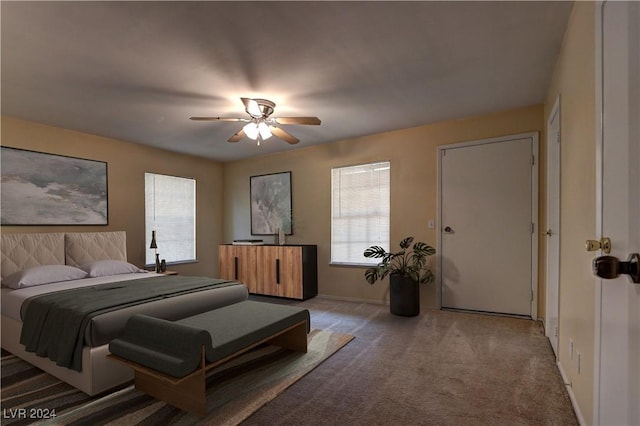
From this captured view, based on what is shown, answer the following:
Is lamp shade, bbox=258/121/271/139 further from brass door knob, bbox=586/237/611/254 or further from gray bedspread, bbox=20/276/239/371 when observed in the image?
brass door knob, bbox=586/237/611/254

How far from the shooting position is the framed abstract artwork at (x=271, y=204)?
17.5 feet

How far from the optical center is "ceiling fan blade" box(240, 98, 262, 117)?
107 inches

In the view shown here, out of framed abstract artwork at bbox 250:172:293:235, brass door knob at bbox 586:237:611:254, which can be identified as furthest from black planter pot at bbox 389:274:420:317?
brass door knob at bbox 586:237:611:254

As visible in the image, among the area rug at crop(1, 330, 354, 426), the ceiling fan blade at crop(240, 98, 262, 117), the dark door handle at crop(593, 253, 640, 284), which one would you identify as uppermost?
the ceiling fan blade at crop(240, 98, 262, 117)

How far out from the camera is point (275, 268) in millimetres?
4883

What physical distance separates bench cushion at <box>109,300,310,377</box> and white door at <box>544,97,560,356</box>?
2354 millimetres

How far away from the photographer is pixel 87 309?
2240 millimetres

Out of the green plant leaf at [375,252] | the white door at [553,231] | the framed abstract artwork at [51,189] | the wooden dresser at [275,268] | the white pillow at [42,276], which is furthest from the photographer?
the wooden dresser at [275,268]

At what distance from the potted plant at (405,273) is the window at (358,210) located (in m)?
0.35

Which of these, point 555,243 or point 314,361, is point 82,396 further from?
point 555,243

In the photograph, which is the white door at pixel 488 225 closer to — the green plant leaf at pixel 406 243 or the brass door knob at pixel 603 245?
the green plant leaf at pixel 406 243

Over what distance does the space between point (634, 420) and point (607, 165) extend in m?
0.75

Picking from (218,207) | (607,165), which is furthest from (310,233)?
(607,165)

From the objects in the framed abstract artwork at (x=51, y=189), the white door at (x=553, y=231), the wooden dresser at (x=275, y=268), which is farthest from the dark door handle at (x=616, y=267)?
the framed abstract artwork at (x=51, y=189)
